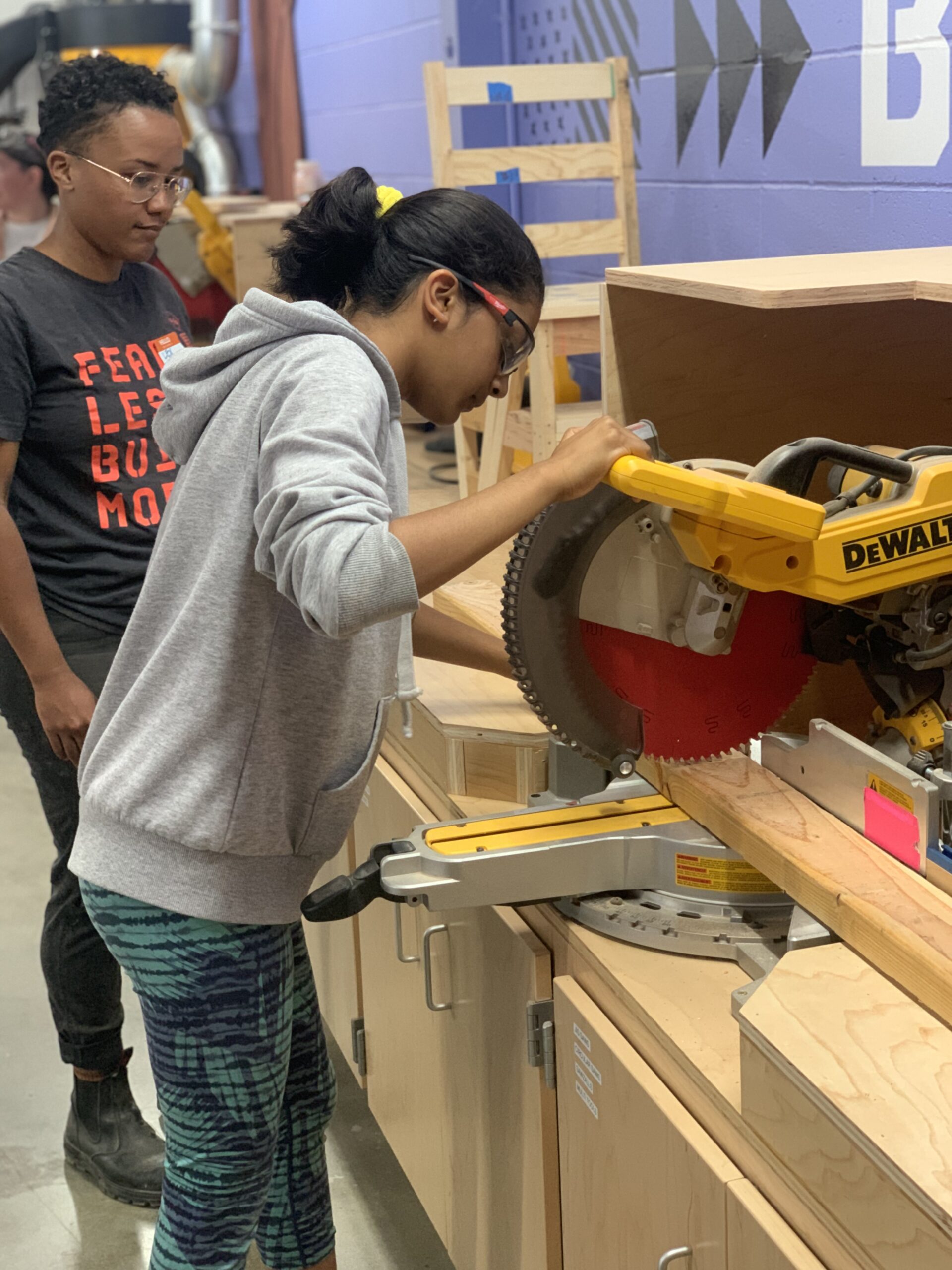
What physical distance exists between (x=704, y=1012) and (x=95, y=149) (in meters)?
1.32

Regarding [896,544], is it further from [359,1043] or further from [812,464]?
[359,1043]

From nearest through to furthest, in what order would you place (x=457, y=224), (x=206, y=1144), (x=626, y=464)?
1. (x=626, y=464)
2. (x=457, y=224)
3. (x=206, y=1144)

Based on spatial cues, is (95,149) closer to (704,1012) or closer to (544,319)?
(544,319)

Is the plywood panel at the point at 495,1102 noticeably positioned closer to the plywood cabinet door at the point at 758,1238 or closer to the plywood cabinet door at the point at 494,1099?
the plywood cabinet door at the point at 494,1099

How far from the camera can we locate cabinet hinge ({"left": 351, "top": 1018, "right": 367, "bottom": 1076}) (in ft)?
6.55

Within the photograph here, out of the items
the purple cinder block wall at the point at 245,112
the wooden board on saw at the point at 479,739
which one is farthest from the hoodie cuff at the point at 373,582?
the purple cinder block wall at the point at 245,112

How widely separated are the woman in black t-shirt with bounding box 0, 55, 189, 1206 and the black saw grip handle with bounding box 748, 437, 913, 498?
0.94m

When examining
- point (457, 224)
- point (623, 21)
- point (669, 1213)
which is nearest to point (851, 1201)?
point (669, 1213)

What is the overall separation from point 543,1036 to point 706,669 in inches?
15.0

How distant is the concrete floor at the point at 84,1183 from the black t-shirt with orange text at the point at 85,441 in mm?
927

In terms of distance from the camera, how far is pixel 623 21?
2709 millimetres

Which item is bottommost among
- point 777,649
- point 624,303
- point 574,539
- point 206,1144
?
point 206,1144

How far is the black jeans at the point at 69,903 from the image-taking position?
178 centimetres

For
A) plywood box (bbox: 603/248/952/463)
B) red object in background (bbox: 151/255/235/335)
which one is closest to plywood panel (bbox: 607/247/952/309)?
plywood box (bbox: 603/248/952/463)
